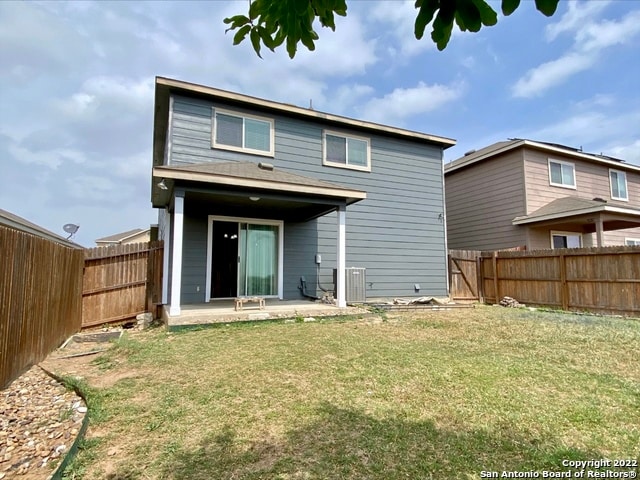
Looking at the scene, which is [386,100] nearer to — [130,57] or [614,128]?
[130,57]

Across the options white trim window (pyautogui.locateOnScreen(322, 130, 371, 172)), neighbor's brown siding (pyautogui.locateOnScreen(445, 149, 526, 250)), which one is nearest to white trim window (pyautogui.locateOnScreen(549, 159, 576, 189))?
neighbor's brown siding (pyautogui.locateOnScreen(445, 149, 526, 250))

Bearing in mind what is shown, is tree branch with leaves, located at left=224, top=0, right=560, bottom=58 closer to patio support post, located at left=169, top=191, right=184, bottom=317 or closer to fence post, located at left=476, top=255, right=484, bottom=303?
patio support post, located at left=169, top=191, right=184, bottom=317

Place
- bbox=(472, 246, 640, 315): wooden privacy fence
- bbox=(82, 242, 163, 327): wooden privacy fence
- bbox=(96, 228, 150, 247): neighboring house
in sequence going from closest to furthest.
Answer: bbox=(82, 242, 163, 327): wooden privacy fence, bbox=(472, 246, 640, 315): wooden privacy fence, bbox=(96, 228, 150, 247): neighboring house

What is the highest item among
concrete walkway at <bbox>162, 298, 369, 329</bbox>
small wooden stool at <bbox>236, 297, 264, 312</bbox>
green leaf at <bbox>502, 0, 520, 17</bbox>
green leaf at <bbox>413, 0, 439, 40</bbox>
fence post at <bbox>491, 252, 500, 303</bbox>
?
green leaf at <bbox>413, 0, 439, 40</bbox>

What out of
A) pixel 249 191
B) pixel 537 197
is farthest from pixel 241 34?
pixel 537 197

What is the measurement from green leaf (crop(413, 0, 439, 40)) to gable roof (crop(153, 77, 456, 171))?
7.95 meters

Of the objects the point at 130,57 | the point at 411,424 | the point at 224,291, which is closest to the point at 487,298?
the point at 224,291

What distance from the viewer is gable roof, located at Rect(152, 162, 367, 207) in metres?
6.23

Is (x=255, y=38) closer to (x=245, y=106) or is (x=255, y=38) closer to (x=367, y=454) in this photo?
(x=367, y=454)

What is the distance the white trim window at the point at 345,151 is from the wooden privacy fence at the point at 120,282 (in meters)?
5.24

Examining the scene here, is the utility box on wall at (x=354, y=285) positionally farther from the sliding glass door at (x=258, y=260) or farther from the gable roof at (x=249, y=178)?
the gable roof at (x=249, y=178)

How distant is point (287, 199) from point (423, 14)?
20.4 feet

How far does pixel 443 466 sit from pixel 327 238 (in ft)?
25.4

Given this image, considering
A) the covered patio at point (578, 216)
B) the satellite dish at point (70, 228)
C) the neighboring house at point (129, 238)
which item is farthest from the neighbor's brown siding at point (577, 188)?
the neighboring house at point (129, 238)
